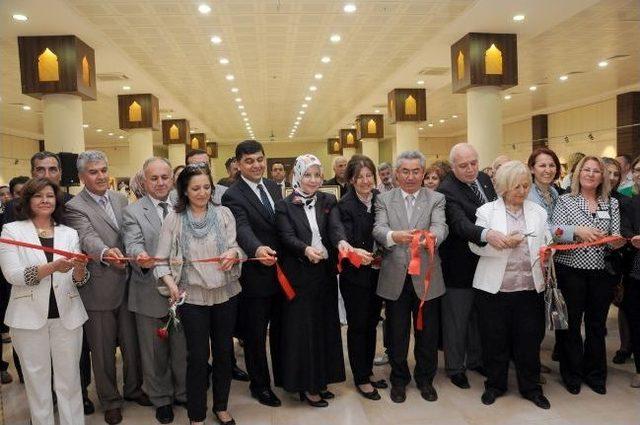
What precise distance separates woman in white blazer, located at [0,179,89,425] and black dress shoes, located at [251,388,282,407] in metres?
1.23

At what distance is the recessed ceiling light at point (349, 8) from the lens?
7.96m

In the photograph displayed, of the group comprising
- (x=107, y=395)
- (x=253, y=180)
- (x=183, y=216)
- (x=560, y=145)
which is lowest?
(x=107, y=395)

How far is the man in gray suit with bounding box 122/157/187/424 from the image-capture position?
11.3 ft

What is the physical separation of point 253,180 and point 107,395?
73.8 inches

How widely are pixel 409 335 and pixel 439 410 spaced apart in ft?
1.84

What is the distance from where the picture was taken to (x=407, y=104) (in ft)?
49.8

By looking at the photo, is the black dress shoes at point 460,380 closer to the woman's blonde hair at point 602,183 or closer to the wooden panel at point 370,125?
the woman's blonde hair at point 602,183

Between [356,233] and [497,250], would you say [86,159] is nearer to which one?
[356,233]

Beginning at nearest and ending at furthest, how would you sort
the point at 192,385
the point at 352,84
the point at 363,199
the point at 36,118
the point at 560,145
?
the point at 192,385 → the point at 363,199 → the point at 352,84 → the point at 36,118 → the point at 560,145

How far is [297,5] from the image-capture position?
792 cm

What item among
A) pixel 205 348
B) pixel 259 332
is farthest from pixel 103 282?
pixel 259 332

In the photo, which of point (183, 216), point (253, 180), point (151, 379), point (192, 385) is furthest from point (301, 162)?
point (151, 379)

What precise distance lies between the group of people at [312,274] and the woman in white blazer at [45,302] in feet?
0.05

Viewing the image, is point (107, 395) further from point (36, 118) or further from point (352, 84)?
point (36, 118)
